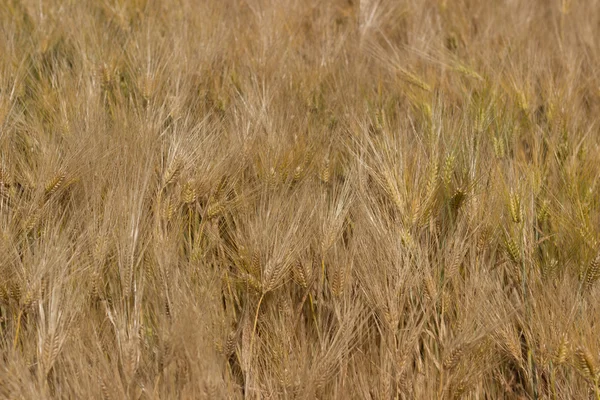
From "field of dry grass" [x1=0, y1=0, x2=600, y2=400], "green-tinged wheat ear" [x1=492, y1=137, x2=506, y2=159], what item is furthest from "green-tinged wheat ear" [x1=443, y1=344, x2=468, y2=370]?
"green-tinged wheat ear" [x1=492, y1=137, x2=506, y2=159]

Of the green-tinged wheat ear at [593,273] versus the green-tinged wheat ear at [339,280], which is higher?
the green-tinged wheat ear at [593,273]

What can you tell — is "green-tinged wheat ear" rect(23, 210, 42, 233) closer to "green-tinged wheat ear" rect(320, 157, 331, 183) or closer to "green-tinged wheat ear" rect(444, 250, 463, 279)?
"green-tinged wheat ear" rect(320, 157, 331, 183)

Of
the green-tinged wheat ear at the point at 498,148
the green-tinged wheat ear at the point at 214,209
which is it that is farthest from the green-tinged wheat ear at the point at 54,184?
the green-tinged wheat ear at the point at 498,148

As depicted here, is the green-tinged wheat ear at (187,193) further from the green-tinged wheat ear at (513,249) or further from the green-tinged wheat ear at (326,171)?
the green-tinged wheat ear at (513,249)

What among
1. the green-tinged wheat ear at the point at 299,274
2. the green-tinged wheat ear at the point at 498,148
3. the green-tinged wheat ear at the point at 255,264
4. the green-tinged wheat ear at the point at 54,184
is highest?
the green-tinged wheat ear at the point at 498,148

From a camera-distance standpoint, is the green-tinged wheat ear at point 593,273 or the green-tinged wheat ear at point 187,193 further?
the green-tinged wheat ear at point 187,193

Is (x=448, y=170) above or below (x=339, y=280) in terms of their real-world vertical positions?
above

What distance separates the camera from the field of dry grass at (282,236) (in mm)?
1311

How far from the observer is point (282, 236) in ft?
4.63

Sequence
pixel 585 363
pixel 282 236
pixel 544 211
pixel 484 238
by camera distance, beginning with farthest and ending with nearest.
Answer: pixel 544 211 < pixel 484 238 < pixel 282 236 < pixel 585 363

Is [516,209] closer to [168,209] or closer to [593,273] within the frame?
[593,273]

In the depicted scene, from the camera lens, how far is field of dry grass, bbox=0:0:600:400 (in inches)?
51.6

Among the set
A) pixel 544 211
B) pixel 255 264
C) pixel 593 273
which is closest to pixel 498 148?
pixel 544 211

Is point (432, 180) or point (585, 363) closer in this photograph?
point (585, 363)
